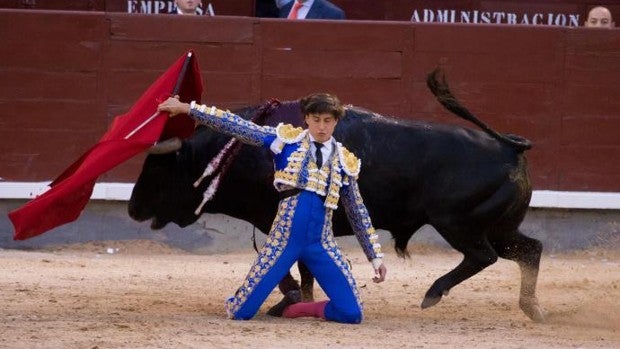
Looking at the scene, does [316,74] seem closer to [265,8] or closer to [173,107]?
[265,8]

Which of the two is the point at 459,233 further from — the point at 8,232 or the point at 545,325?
the point at 8,232

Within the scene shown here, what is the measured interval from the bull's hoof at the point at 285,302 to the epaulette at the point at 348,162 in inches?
24.1

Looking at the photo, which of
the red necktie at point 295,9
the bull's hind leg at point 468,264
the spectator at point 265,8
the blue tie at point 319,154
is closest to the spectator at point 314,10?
the red necktie at point 295,9

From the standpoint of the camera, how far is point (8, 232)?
9047 mm

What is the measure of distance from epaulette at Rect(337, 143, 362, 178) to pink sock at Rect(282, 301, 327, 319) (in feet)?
1.80

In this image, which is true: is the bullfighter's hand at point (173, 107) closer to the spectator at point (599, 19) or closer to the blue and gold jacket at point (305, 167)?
the blue and gold jacket at point (305, 167)

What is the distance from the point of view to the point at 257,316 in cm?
668

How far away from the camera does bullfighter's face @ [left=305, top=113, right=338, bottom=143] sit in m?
6.28

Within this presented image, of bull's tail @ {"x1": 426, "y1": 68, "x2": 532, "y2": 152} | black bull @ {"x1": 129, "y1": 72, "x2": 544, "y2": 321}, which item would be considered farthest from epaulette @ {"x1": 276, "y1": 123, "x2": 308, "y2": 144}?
bull's tail @ {"x1": 426, "y1": 68, "x2": 532, "y2": 152}

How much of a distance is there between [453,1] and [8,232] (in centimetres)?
323

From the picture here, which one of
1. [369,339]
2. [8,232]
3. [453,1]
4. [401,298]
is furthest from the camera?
[453,1]

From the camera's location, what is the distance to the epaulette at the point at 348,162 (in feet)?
21.2

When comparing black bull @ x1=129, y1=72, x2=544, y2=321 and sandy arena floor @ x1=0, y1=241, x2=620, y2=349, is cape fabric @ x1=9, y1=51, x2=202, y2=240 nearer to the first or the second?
black bull @ x1=129, y1=72, x2=544, y2=321

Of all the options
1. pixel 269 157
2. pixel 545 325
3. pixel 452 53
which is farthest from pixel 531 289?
pixel 452 53
